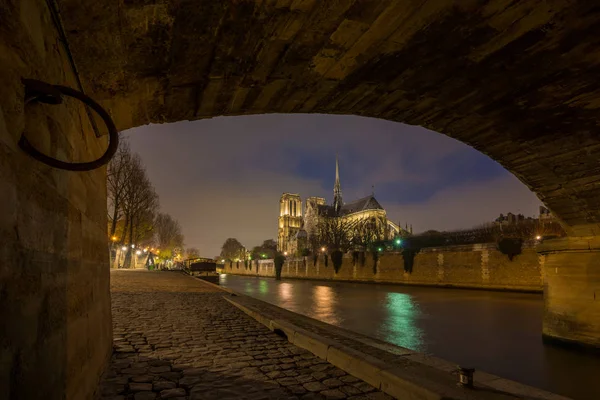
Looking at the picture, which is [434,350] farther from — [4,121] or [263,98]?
[4,121]

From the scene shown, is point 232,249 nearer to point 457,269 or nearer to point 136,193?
point 136,193

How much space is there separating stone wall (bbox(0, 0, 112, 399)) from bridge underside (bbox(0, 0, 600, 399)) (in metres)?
0.01

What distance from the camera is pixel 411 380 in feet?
12.7

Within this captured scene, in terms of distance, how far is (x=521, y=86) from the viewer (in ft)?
15.1

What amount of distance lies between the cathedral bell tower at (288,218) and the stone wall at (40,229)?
126 meters

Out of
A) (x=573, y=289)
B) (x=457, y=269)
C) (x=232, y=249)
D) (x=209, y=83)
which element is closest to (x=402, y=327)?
(x=573, y=289)

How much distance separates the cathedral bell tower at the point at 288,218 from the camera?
13135cm

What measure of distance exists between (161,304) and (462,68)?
35.3 feet

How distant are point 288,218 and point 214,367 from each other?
128m

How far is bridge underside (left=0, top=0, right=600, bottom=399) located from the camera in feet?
5.75

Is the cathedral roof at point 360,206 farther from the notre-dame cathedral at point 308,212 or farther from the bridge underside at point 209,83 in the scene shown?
the bridge underside at point 209,83

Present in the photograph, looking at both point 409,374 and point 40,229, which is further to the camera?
point 409,374

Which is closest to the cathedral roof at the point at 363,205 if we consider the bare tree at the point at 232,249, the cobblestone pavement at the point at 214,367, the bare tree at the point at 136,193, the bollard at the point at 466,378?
the bare tree at the point at 232,249

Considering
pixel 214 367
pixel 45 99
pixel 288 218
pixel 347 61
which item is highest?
pixel 288 218
